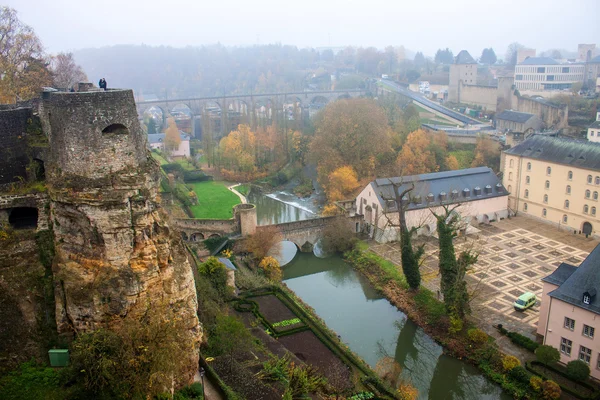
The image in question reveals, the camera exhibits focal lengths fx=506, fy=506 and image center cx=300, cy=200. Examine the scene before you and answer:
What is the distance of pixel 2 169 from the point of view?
527 inches

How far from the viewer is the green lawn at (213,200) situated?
112ft

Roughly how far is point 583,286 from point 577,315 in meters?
1.01

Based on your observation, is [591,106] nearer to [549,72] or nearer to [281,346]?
[549,72]

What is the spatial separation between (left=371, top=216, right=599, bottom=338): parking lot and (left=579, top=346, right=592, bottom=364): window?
97.0 inches

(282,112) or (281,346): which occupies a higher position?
(282,112)

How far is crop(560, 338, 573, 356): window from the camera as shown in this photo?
17250 mm

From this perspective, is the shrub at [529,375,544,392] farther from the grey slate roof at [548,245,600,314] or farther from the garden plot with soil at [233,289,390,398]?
the garden plot with soil at [233,289,390,398]

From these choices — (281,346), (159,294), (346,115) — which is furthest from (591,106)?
(159,294)

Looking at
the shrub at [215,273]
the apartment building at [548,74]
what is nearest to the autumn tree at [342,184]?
the shrub at [215,273]

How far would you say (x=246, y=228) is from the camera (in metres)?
27.9

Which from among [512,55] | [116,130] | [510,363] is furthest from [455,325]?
[512,55]

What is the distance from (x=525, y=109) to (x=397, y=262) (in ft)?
104

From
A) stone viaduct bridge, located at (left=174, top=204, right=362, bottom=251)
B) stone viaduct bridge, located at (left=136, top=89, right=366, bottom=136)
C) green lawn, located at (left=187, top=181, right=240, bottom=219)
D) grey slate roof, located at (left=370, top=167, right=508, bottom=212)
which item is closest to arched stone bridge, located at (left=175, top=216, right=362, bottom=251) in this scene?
stone viaduct bridge, located at (left=174, top=204, right=362, bottom=251)

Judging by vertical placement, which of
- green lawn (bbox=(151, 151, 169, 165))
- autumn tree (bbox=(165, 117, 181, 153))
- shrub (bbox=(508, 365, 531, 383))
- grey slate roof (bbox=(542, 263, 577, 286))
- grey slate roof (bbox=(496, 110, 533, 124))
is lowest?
shrub (bbox=(508, 365, 531, 383))
